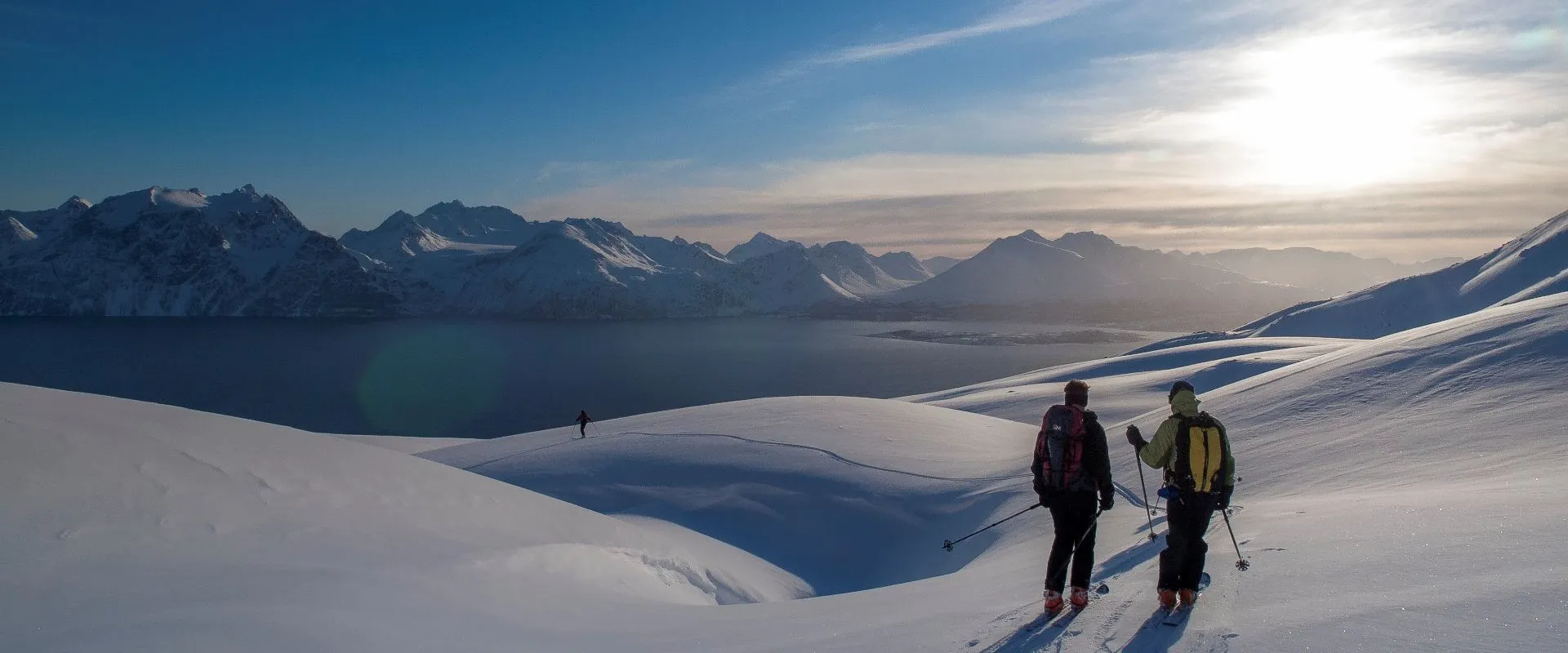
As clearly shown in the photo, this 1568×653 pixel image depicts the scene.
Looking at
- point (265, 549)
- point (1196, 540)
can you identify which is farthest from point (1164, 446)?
point (265, 549)

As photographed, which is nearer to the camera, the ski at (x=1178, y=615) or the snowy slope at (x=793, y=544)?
the snowy slope at (x=793, y=544)

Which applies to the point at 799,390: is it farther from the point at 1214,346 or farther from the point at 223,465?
the point at 223,465

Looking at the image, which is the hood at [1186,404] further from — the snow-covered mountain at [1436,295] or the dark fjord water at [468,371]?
the snow-covered mountain at [1436,295]

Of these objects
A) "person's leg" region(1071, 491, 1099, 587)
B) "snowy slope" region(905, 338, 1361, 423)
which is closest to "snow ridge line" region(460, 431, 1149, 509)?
"person's leg" region(1071, 491, 1099, 587)

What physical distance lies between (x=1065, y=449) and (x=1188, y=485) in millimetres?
892

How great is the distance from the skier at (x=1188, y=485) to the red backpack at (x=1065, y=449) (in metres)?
0.43

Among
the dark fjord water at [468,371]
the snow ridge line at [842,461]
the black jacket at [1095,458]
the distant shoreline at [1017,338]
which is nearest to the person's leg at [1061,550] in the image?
the black jacket at [1095,458]

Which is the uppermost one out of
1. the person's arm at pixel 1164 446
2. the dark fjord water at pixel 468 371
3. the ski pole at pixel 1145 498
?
the person's arm at pixel 1164 446

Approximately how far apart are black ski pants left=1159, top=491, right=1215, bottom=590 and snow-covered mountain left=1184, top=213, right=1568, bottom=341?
302 feet

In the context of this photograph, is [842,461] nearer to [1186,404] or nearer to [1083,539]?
[1083,539]

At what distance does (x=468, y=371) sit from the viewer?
10550 centimetres

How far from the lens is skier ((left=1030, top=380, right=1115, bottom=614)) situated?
6074 millimetres

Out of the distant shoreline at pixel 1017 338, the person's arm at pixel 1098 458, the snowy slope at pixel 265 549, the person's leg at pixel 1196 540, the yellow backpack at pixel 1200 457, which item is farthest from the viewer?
the distant shoreline at pixel 1017 338

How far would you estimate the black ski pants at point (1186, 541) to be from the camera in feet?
18.4
